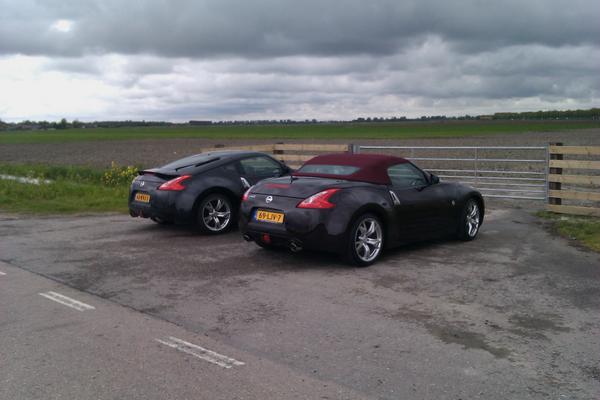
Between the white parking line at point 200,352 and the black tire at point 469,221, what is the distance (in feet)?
18.0

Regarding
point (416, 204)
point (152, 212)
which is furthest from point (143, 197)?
point (416, 204)

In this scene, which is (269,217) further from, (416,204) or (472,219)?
(472,219)

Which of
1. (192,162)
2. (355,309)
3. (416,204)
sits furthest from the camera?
(192,162)

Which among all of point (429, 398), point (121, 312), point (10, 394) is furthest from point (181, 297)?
point (429, 398)

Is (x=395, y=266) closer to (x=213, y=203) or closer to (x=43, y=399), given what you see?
(x=213, y=203)

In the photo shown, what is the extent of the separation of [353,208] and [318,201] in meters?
0.44

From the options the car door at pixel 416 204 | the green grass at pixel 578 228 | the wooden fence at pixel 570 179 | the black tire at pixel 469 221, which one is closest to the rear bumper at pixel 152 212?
the car door at pixel 416 204

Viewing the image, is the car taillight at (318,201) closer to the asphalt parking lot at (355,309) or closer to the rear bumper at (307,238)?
the rear bumper at (307,238)

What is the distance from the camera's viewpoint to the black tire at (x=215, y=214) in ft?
32.3

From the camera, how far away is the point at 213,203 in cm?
1005

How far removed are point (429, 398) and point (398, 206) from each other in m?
4.40

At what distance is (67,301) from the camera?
6.05m

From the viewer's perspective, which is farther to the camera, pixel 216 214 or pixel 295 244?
pixel 216 214

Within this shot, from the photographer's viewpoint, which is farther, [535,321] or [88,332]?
[535,321]
